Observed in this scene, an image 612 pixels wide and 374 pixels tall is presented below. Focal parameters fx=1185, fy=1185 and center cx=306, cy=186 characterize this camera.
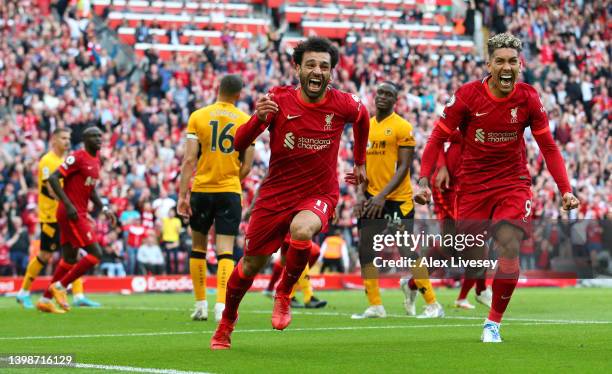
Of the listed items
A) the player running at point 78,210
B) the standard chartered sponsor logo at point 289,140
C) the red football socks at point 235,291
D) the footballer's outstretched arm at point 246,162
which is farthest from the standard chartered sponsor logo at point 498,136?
the player running at point 78,210

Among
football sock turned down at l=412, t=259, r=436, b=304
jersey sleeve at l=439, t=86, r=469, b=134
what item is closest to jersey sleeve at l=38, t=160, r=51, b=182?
football sock turned down at l=412, t=259, r=436, b=304

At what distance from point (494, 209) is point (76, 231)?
7652 millimetres

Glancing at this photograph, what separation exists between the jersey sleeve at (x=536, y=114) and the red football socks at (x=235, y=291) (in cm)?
286

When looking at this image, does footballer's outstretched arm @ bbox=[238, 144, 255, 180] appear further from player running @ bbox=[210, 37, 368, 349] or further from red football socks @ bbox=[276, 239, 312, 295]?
red football socks @ bbox=[276, 239, 312, 295]

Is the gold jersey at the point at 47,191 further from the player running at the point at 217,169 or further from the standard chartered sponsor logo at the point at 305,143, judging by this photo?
the standard chartered sponsor logo at the point at 305,143

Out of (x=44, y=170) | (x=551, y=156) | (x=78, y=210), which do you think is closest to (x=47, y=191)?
(x=44, y=170)

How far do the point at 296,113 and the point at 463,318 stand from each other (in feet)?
16.9

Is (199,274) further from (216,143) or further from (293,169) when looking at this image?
(293,169)

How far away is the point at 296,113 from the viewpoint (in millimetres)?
9742

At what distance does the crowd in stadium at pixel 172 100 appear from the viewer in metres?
25.4

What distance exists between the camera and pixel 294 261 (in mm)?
9672

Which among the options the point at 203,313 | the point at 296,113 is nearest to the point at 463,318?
the point at 203,313

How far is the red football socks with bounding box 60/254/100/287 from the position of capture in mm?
16531

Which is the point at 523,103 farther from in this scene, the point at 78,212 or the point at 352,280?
the point at 352,280
